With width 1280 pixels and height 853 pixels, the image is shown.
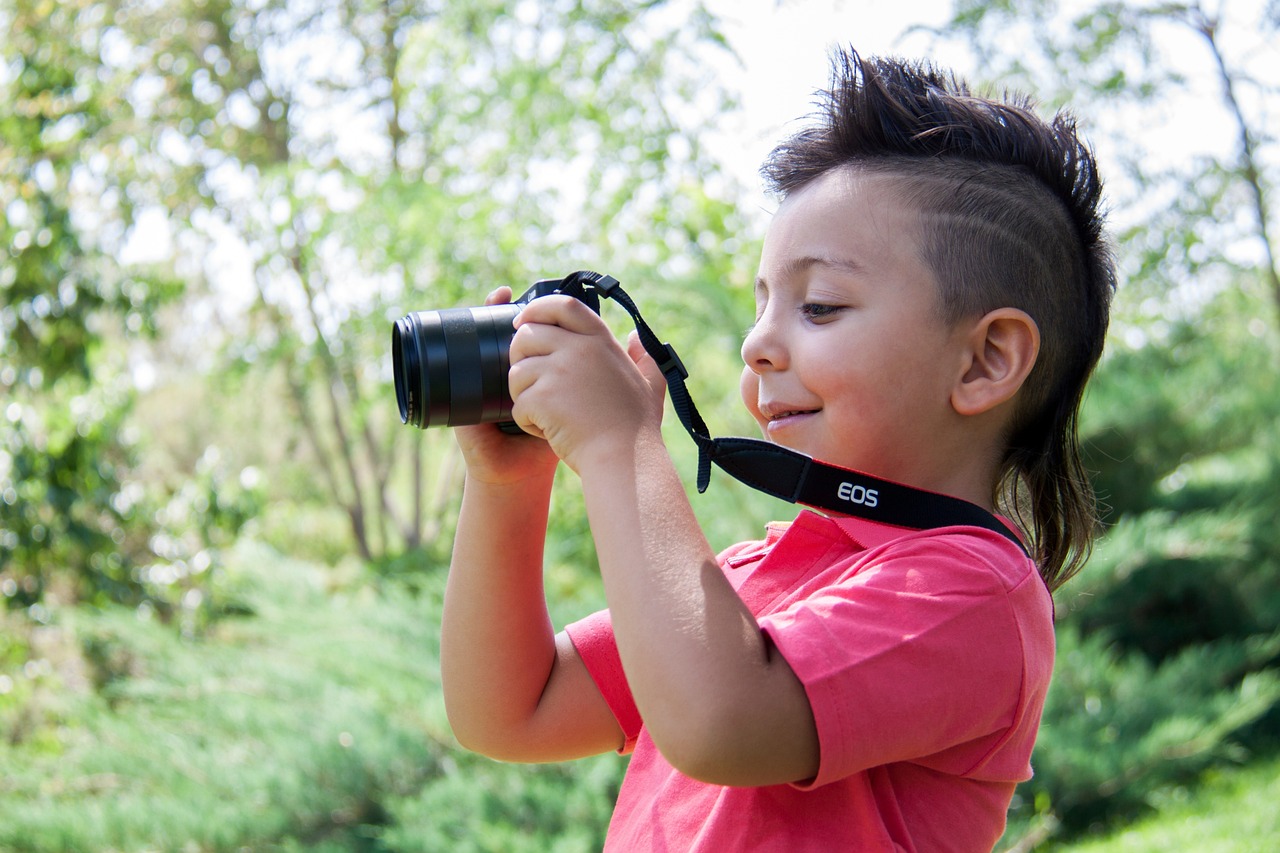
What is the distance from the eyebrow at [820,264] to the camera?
107cm

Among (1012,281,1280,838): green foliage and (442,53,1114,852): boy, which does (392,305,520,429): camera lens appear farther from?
(1012,281,1280,838): green foliage

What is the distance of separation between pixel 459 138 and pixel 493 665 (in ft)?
15.8

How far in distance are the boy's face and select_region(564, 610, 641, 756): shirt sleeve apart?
34 cm

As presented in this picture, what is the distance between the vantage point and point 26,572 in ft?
15.1

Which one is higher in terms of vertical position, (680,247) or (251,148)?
(251,148)

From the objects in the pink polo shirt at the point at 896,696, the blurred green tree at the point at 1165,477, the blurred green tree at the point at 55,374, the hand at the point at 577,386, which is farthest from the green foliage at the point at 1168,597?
the blurred green tree at the point at 55,374

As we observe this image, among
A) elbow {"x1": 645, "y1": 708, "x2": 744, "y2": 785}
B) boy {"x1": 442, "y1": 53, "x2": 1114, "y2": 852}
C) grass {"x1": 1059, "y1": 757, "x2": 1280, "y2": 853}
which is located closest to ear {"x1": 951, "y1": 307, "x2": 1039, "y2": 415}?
boy {"x1": 442, "y1": 53, "x2": 1114, "y2": 852}

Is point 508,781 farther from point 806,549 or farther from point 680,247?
point 680,247

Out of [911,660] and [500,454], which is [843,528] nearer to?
[911,660]

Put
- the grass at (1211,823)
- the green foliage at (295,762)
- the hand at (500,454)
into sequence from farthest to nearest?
the grass at (1211,823)
the green foliage at (295,762)
the hand at (500,454)

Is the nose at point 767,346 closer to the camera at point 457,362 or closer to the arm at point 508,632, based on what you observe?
the camera at point 457,362

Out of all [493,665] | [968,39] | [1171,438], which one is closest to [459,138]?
[968,39]

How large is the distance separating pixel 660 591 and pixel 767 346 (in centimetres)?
30

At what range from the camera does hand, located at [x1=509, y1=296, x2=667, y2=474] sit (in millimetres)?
987
